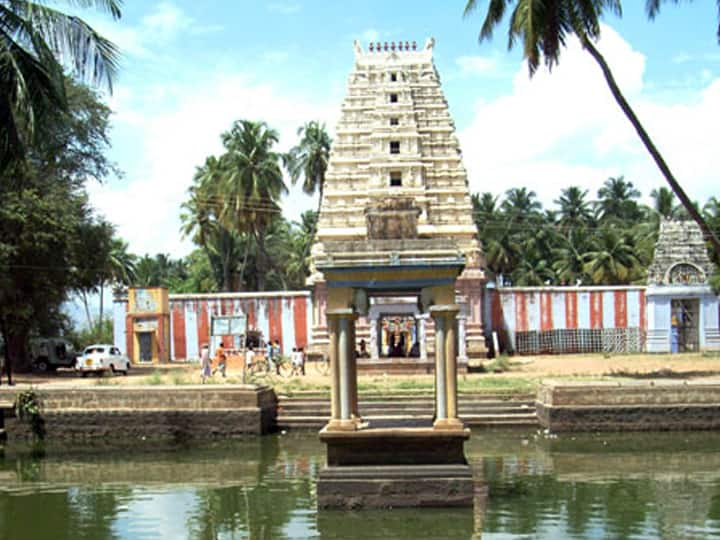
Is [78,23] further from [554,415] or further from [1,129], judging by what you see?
[554,415]

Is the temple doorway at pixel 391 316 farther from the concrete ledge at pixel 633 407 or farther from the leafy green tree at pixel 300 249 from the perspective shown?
the leafy green tree at pixel 300 249

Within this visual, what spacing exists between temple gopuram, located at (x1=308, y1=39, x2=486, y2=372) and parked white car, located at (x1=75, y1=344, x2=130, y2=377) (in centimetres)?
796

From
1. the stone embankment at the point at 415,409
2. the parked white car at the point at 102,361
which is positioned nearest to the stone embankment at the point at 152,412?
the stone embankment at the point at 415,409

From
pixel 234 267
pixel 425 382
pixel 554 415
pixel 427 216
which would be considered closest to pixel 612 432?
pixel 554 415

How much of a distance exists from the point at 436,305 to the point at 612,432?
27.9 ft

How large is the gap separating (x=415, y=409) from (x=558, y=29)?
408 inches

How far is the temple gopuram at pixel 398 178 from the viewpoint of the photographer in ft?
114

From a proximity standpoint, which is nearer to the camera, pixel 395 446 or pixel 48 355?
pixel 395 446

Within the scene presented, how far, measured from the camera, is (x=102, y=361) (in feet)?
110

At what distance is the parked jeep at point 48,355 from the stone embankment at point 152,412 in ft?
60.5

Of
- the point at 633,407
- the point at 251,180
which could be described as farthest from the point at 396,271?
the point at 251,180

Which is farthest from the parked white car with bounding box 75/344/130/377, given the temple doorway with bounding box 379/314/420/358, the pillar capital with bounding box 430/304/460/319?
the pillar capital with bounding box 430/304/460/319

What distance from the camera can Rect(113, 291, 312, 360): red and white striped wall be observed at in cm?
3928

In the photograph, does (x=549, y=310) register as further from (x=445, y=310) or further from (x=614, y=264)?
(x=445, y=310)
